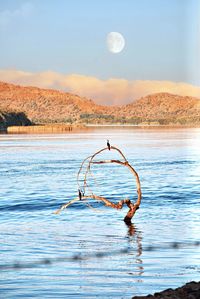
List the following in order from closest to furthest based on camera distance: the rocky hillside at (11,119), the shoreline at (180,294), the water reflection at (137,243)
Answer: the shoreline at (180,294) < the water reflection at (137,243) < the rocky hillside at (11,119)

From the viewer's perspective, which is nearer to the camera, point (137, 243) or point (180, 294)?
point (180, 294)

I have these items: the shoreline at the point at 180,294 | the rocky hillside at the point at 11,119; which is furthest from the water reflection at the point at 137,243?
the rocky hillside at the point at 11,119

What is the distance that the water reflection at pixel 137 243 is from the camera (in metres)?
10.2

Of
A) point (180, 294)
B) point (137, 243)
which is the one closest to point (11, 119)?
point (137, 243)

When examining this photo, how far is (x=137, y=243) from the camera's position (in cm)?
1366

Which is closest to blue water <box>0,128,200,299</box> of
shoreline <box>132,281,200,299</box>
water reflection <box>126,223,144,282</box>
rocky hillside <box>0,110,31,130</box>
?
water reflection <box>126,223,144,282</box>

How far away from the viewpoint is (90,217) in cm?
1845

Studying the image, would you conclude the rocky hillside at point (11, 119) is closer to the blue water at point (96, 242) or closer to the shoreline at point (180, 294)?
the blue water at point (96, 242)

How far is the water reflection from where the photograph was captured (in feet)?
33.6

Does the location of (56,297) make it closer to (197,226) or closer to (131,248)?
(131,248)

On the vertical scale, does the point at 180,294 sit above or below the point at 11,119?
above

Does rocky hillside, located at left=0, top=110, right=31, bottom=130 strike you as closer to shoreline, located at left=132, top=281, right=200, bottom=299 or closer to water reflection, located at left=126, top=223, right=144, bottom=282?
water reflection, located at left=126, top=223, right=144, bottom=282

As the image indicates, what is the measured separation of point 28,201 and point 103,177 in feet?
37.5

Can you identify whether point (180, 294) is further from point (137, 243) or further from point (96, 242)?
point (96, 242)
